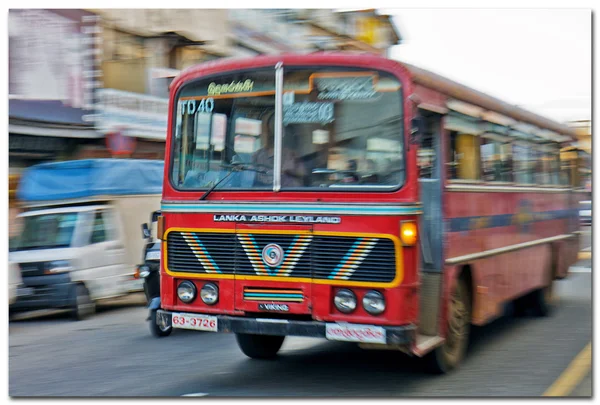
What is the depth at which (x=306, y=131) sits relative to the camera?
693 centimetres

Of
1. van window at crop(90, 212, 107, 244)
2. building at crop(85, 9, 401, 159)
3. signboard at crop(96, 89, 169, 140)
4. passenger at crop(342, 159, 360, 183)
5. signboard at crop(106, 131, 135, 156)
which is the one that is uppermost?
building at crop(85, 9, 401, 159)

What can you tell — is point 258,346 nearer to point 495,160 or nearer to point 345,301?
point 345,301

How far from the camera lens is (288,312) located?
22.7 feet

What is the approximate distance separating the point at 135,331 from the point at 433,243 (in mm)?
5462

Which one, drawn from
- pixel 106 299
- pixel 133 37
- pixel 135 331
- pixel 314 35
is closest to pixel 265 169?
pixel 135 331

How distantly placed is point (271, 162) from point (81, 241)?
6.91m

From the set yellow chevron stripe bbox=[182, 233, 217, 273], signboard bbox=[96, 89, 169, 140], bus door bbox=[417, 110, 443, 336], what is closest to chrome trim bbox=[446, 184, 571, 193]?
bus door bbox=[417, 110, 443, 336]

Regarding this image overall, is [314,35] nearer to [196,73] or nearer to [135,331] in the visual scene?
[135,331]

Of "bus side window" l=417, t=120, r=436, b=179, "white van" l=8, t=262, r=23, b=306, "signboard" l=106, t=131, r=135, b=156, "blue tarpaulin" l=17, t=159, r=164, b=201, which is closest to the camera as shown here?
"bus side window" l=417, t=120, r=436, b=179

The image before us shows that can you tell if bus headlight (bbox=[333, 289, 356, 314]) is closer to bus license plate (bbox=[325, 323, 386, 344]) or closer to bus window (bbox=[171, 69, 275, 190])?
Result: bus license plate (bbox=[325, 323, 386, 344])

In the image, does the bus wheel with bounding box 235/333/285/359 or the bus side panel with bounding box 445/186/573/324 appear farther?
the bus wheel with bounding box 235/333/285/359

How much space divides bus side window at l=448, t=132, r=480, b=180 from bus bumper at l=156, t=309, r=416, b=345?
1666mm

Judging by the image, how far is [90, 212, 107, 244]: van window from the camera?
1356 centimetres

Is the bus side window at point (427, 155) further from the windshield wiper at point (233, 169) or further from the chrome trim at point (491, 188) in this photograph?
the windshield wiper at point (233, 169)
